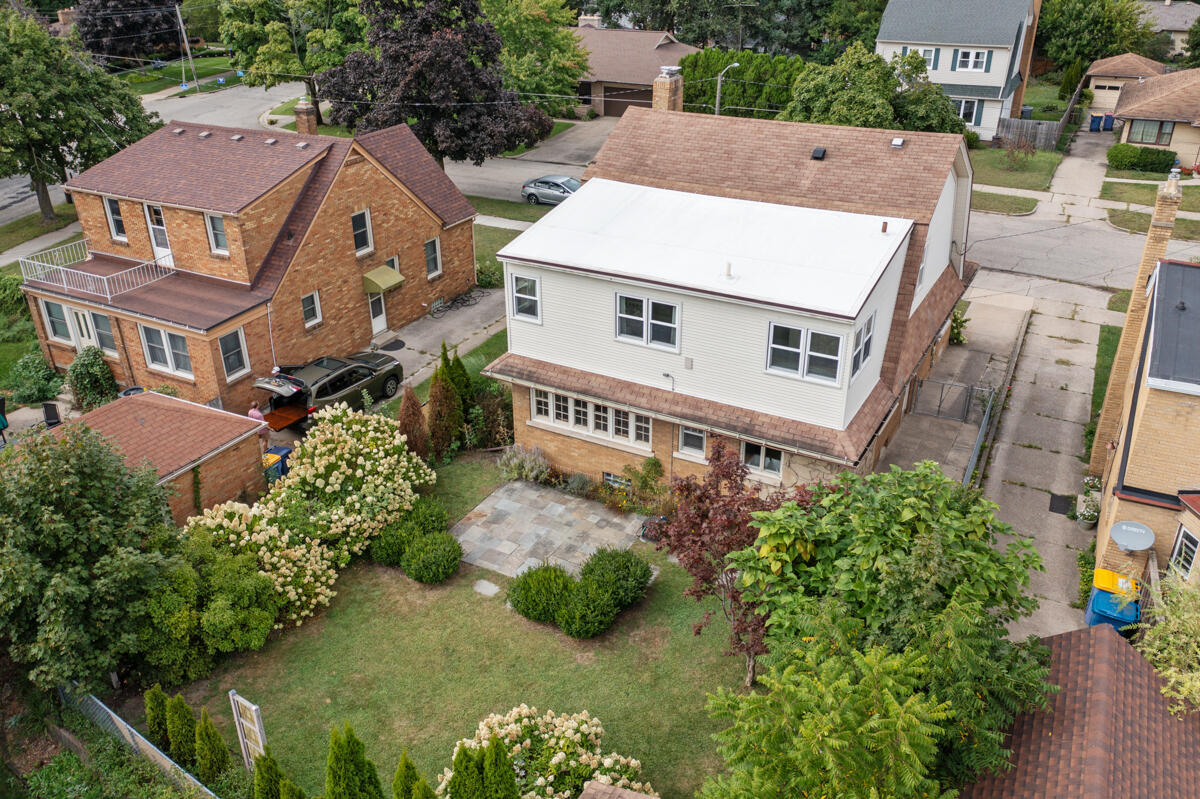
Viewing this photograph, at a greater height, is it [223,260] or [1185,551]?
[223,260]

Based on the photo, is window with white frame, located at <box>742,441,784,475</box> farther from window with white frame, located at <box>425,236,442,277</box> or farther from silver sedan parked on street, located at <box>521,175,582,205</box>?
silver sedan parked on street, located at <box>521,175,582,205</box>

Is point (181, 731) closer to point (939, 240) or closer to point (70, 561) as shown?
point (70, 561)

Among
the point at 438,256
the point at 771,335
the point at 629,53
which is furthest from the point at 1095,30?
the point at 771,335

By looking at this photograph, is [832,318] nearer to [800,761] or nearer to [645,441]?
[645,441]

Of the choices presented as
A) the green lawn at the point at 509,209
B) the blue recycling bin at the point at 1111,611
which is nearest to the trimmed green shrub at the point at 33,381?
the green lawn at the point at 509,209

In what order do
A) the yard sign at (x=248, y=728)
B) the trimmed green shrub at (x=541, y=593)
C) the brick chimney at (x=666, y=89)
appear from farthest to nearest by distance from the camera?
1. the brick chimney at (x=666, y=89)
2. the trimmed green shrub at (x=541, y=593)
3. the yard sign at (x=248, y=728)

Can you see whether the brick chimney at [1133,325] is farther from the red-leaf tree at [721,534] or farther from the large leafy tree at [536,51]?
the large leafy tree at [536,51]
